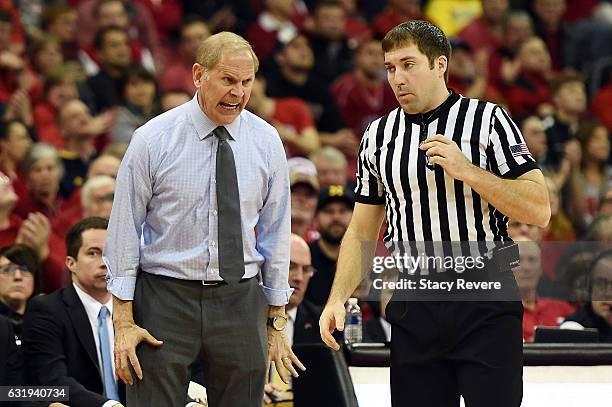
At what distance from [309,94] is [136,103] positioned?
140 cm

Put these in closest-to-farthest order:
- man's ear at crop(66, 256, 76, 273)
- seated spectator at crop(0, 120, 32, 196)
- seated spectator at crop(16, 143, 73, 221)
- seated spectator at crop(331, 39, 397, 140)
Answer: man's ear at crop(66, 256, 76, 273), seated spectator at crop(16, 143, 73, 221), seated spectator at crop(0, 120, 32, 196), seated spectator at crop(331, 39, 397, 140)

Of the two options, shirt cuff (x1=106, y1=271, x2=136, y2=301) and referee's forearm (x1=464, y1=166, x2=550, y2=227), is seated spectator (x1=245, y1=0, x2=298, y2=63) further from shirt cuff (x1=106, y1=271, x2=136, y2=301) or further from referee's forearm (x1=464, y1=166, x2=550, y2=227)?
referee's forearm (x1=464, y1=166, x2=550, y2=227)

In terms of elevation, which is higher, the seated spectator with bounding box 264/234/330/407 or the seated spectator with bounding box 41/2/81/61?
the seated spectator with bounding box 41/2/81/61

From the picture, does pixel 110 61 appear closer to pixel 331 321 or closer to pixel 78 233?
pixel 78 233

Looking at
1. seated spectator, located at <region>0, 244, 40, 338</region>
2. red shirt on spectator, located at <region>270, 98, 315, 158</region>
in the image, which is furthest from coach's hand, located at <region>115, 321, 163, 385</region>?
red shirt on spectator, located at <region>270, 98, 315, 158</region>

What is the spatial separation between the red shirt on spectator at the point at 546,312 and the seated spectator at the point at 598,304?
0.45ft

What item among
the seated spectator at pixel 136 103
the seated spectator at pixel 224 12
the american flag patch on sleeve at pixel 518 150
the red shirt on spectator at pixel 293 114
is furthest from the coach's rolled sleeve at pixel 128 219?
the seated spectator at pixel 224 12

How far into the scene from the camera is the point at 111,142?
25.9 ft

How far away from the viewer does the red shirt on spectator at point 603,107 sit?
9492 mm

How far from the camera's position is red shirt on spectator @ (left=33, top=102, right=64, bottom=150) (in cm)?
779

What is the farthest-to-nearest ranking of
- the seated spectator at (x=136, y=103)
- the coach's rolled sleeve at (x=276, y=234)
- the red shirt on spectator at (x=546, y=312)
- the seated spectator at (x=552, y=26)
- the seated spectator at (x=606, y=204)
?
the seated spectator at (x=552, y=26) → the seated spectator at (x=136, y=103) → the seated spectator at (x=606, y=204) → the red shirt on spectator at (x=546, y=312) → the coach's rolled sleeve at (x=276, y=234)

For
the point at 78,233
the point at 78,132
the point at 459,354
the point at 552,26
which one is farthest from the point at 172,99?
the point at 459,354

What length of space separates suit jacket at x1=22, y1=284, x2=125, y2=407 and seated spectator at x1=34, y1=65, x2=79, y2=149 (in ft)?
10.1

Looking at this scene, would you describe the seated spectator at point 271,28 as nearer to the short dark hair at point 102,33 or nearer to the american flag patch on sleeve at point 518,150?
the short dark hair at point 102,33
